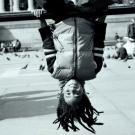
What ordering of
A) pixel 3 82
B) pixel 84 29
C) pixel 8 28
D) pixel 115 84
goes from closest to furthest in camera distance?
pixel 84 29, pixel 115 84, pixel 3 82, pixel 8 28

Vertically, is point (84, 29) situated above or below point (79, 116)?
above

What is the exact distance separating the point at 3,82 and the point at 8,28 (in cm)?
3772

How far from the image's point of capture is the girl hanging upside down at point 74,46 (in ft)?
13.4

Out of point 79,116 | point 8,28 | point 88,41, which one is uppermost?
point 88,41

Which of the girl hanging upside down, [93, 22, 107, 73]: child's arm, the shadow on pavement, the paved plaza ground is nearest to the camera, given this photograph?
the girl hanging upside down

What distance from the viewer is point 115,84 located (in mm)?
15484

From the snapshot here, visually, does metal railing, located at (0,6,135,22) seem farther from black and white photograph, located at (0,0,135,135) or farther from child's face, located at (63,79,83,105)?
child's face, located at (63,79,83,105)

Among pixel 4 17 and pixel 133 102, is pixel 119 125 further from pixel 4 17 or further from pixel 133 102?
pixel 4 17

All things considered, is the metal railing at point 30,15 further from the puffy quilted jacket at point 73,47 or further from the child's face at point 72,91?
the child's face at point 72,91

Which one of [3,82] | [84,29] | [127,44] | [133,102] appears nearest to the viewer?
[84,29]

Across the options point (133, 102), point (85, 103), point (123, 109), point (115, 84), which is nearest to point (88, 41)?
point (85, 103)

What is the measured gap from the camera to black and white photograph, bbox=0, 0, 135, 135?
4.12m

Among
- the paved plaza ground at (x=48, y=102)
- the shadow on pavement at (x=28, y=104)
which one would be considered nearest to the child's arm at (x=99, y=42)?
the paved plaza ground at (x=48, y=102)

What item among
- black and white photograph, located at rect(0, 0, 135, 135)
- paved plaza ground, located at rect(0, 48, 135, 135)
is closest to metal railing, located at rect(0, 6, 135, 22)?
black and white photograph, located at rect(0, 0, 135, 135)
